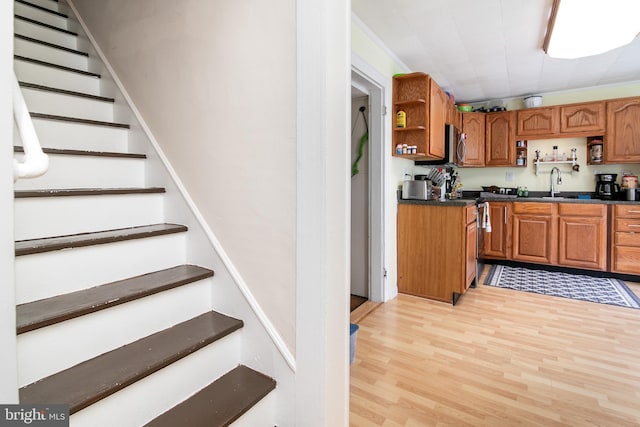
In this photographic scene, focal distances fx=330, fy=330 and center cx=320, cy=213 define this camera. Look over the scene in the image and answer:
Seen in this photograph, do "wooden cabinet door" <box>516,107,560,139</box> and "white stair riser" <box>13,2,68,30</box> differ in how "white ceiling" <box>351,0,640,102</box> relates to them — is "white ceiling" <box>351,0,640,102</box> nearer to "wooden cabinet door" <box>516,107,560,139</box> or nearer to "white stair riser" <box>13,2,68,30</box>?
"wooden cabinet door" <box>516,107,560,139</box>

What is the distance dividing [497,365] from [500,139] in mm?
3555

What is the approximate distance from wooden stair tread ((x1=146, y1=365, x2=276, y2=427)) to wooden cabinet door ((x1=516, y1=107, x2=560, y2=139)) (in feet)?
15.2

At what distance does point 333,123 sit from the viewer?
1152 millimetres

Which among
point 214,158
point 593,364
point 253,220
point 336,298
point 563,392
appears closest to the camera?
point 336,298

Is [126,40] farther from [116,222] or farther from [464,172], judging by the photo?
[464,172]

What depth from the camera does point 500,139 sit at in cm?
461

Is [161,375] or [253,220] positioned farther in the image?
[253,220]

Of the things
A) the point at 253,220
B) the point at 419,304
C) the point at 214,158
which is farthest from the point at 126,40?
the point at 419,304

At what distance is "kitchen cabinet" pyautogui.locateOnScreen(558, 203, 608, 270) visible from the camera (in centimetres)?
376

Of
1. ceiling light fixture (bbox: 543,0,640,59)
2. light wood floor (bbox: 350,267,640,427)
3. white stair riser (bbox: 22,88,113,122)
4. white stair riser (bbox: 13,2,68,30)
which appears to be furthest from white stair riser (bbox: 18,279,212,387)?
ceiling light fixture (bbox: 543,0,640,59)

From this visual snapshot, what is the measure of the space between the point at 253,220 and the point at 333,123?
1.67ft

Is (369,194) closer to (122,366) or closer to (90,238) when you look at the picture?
(90,238)

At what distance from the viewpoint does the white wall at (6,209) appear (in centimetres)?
63

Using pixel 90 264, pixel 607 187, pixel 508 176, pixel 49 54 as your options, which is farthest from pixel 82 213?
pixel 607 187
